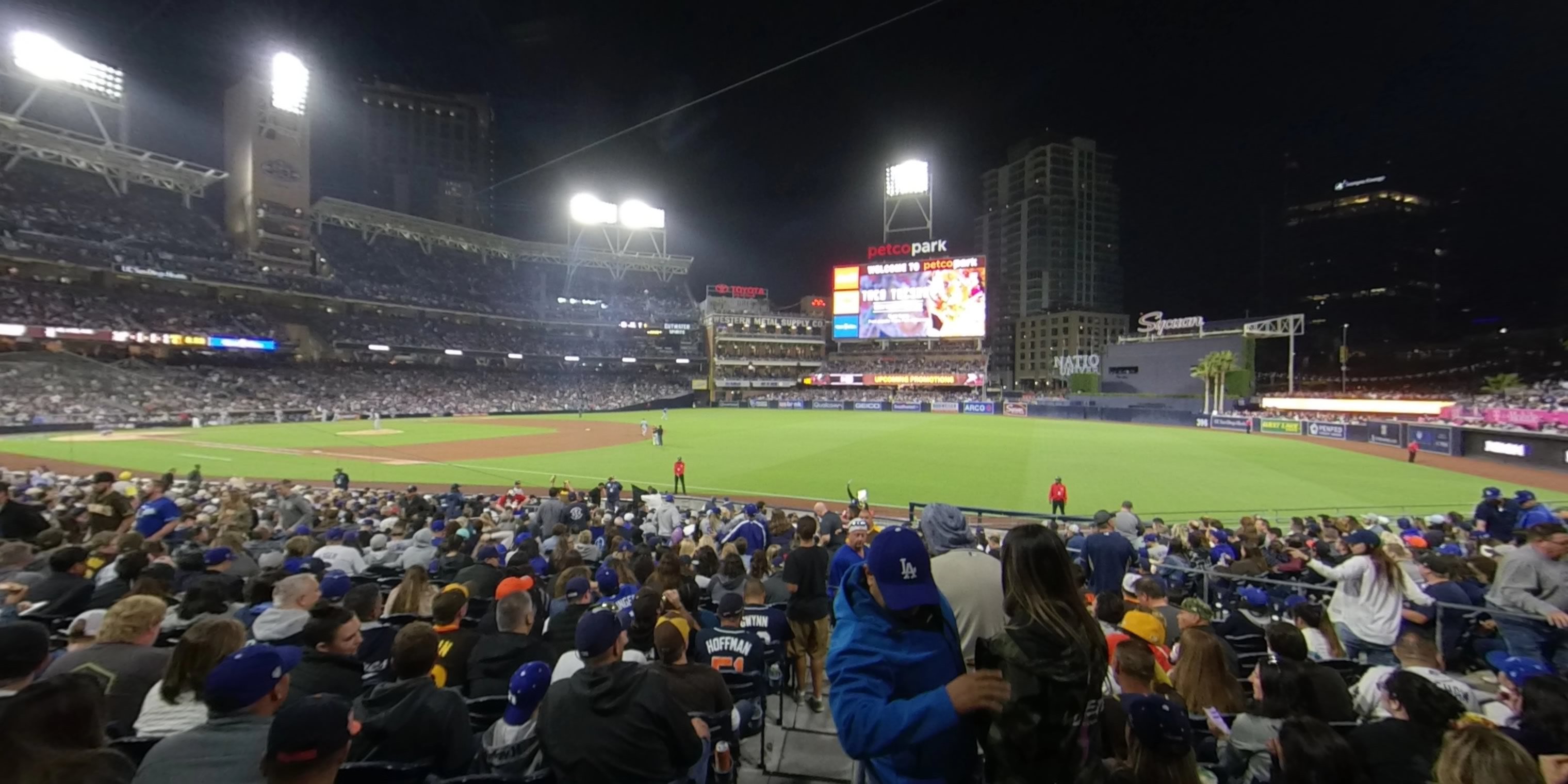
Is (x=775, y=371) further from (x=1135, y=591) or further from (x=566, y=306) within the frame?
(x=1135, y=591)

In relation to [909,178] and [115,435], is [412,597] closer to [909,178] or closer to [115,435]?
[115,435]

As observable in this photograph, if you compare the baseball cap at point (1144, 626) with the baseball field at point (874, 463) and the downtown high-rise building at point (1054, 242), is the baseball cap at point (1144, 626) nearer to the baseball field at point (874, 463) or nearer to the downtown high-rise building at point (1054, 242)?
the baseball field at point (874, 463)

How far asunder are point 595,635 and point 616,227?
313 ft

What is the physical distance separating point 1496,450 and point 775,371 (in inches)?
3112

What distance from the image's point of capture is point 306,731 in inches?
90.5

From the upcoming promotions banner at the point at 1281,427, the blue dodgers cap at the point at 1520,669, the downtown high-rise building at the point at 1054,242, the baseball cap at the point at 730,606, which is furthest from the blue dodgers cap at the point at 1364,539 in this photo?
the downtown high-rise building at the point at 1054,242

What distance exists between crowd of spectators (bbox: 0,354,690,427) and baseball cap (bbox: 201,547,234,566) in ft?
161

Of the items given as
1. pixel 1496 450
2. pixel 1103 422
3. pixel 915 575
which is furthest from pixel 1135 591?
pixel 1103 422

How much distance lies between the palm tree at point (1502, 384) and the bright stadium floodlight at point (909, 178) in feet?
205

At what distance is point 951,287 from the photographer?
83812mm

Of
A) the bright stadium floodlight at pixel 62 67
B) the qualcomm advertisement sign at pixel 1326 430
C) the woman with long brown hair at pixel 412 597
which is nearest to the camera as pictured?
the woman with long brown hair at pixel 412 597

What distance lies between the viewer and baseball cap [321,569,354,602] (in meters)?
5.59

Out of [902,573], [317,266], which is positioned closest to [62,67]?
[317,266]

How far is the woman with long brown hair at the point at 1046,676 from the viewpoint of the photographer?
82.3 inches
